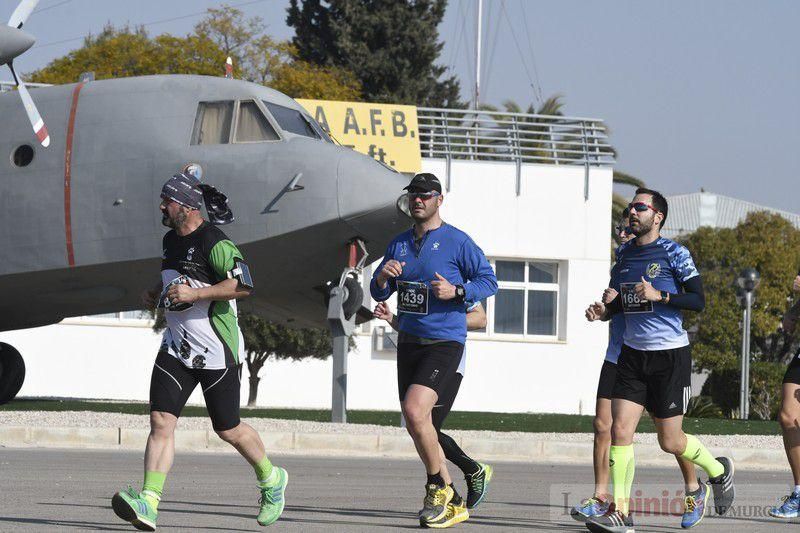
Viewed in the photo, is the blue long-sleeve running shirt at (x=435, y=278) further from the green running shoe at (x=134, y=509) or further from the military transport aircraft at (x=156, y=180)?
the military transport aircraft at (x=156, y=180)

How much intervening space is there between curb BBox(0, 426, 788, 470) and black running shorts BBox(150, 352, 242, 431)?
7598mm

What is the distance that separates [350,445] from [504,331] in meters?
23.5

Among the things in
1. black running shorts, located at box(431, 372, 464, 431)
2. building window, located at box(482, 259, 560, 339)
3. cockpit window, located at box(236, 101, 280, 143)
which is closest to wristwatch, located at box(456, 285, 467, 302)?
black running shorts, located at box(431, 372, 464, 431)

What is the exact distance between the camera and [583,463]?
15.5 m

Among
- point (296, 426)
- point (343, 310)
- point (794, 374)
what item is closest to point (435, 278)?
point (794, 374)

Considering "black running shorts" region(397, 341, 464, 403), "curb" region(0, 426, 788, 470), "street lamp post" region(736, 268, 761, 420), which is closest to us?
"black running shorts" region(397, 341, 464, 403)

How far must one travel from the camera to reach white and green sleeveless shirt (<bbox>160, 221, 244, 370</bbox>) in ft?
25.9

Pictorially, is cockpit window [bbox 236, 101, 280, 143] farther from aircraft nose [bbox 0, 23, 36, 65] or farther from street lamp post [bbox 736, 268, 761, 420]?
street lamp post [bbox 736, 268, 761, 420]

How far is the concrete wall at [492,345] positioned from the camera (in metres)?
37.8

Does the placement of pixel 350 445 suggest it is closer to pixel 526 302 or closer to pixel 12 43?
pixel 12 43

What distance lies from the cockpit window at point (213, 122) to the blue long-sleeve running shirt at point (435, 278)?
9.17m

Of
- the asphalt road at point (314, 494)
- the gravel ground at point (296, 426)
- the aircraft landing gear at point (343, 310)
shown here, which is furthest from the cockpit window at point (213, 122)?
the asphalt road at point (314, 494)

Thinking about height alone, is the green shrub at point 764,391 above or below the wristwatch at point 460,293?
below

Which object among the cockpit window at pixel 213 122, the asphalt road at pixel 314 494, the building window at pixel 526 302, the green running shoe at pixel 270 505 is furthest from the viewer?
the building window at pixel 526 302
